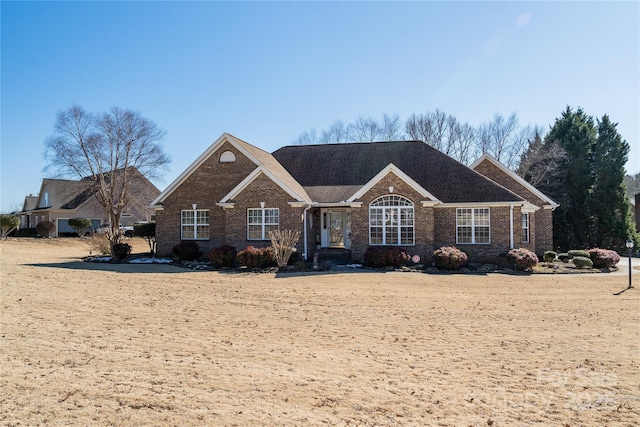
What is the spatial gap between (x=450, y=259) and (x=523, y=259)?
10.9ft

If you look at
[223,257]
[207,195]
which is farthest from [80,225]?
[223,257]

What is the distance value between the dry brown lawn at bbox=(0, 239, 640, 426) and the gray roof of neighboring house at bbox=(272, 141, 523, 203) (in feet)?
31.2

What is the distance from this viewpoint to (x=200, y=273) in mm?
18594

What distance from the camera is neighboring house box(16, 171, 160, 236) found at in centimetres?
4519

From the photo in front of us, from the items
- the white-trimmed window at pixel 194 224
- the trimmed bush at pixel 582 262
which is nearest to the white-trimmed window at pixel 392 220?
the trimmed bush at pixel 582 262

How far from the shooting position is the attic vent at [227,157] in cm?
2473

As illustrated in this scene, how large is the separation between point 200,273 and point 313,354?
12.3 metres

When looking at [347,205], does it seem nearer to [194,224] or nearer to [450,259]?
[450,259]

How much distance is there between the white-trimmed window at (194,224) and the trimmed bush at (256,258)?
5.66 m

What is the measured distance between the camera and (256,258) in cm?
1961

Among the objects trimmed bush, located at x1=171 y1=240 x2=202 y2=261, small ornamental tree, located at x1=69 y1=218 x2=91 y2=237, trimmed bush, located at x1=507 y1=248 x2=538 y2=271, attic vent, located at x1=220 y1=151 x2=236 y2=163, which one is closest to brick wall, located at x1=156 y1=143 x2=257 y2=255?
attic vent, located at x1=220 y1=151 x2=236 y2=163

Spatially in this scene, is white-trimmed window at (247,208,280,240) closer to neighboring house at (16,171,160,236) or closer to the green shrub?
neighboring house at (16,171,160,236)

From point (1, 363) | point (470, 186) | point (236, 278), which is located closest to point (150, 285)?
point (236, 278)

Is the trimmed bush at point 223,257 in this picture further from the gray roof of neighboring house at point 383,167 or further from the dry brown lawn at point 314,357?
the dry brown lawn at point 314,357
